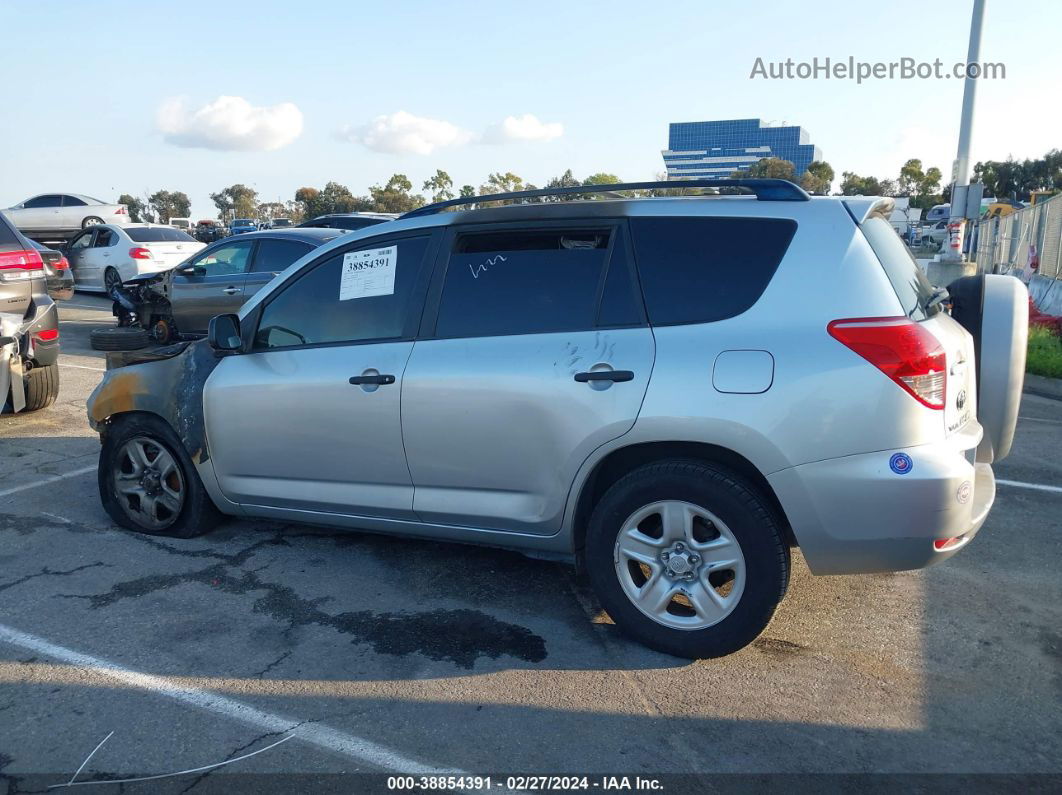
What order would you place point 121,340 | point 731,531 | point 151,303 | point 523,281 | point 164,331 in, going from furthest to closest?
1. point 151,303
2. point 164,331
3. point 121,340
4. point 523,281
5. point 731,531

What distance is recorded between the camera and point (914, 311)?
3.38 metres

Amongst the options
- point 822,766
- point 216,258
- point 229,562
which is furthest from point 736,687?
point 216,258

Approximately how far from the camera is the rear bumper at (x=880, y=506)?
3.19 m

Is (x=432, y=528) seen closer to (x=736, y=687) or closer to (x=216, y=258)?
(x=736, y=687)

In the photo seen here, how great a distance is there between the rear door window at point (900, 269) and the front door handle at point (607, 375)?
109cm

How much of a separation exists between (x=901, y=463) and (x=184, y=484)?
378 centimetres

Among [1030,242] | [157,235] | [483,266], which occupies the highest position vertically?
[1030,242]

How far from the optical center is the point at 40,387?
26.2 ft

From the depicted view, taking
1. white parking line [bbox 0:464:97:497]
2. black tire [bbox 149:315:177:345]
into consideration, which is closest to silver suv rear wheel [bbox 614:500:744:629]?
white parking line [bbox 0:464:97:497]

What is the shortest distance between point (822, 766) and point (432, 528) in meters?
2.05

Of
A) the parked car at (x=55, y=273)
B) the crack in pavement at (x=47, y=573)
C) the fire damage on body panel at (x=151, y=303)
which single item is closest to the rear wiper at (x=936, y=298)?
the crack in pavement at (x=47, y=573)

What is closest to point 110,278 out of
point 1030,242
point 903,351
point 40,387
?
point 40,387

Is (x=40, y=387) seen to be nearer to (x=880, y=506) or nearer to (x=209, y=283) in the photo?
(x=209, y=283)

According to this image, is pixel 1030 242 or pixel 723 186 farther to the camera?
pixel 1030 242
